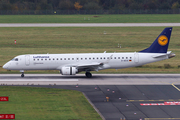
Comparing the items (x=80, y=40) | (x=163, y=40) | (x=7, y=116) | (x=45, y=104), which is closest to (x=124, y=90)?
(x=45, y=104)

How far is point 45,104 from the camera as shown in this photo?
2522 centimetres

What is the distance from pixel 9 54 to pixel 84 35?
24.6 meters

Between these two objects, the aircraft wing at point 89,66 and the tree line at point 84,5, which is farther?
the tree line at point 84,5

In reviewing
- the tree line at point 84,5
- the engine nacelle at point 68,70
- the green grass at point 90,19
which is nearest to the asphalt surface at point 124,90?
the engine nacelle at point 68,70

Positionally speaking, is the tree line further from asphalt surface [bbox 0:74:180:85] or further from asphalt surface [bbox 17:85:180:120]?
asphalt surface [bbox 17:85:180:120]

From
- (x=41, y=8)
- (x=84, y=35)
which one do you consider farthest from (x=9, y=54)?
(x=41, y=8)

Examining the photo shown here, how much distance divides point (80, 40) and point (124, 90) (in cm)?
4051

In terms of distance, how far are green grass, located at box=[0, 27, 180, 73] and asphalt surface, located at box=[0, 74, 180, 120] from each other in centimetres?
924

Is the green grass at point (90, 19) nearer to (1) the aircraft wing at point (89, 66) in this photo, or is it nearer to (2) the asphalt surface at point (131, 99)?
(1) the aircraft wing at point (89, 66)

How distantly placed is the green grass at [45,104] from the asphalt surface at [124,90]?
4.21 feet

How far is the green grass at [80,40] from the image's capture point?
5812 centimetres

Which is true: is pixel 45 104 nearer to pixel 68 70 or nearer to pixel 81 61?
pixel 68 70

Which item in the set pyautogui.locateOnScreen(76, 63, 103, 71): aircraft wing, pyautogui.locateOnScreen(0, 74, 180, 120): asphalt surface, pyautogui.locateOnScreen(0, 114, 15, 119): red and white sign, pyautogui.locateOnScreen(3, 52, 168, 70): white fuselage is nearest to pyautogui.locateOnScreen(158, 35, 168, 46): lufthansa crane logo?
pyautogui.locateOnScreen(3, 52, 168, 70): white fuselage

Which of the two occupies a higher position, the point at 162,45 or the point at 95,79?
the point at 162,45
